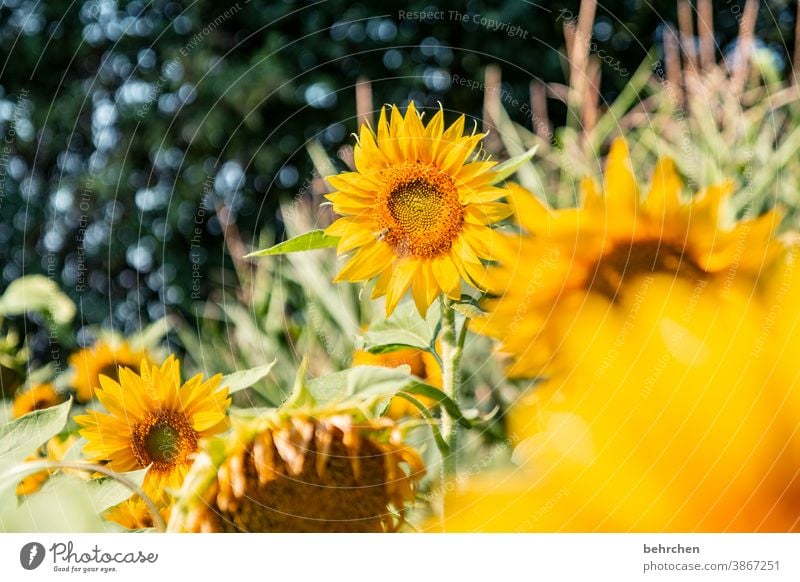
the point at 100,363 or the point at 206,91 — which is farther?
the point at 206,91

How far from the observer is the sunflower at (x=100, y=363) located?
321 millimetres

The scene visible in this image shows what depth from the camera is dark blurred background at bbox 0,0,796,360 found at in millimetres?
568

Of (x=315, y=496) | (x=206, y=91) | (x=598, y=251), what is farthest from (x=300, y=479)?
(x=206, y=91)

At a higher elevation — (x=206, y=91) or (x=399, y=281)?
(x=206, y=91)

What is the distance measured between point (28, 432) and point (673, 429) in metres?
0.18

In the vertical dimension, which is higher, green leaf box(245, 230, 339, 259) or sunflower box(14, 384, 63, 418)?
green leaf box(245, 230, 339, 259)

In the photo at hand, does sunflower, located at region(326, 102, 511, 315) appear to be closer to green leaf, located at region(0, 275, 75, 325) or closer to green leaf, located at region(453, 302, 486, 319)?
green leaf, located at region(453, 302, 486, 319)

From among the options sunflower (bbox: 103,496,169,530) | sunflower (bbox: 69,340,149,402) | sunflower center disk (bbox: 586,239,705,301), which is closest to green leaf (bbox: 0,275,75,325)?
sunflower (bbox: 69,340,149,402)

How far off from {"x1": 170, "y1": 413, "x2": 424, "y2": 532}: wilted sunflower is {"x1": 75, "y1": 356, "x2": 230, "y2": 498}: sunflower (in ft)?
0.15

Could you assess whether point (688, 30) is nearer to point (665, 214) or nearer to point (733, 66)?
point (733, 66)

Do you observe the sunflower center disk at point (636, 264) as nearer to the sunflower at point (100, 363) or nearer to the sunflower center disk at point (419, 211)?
the sunflower center disk at point (419, 211)

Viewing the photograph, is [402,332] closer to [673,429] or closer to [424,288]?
[424,288]

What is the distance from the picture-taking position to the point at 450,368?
222 mm

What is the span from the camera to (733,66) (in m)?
0.51
